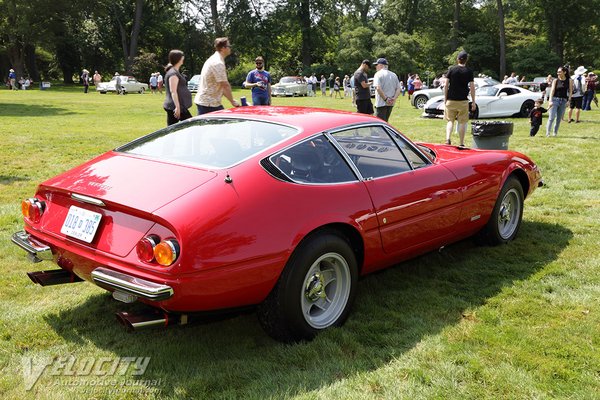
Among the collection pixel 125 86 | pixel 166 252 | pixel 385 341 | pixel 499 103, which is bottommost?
pixel 385 341

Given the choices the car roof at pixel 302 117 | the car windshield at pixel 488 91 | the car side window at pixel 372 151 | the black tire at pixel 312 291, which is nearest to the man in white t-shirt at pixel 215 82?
the car roof at pixel 302 117

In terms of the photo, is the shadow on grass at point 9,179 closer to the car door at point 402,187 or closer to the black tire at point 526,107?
the car door at point 402,187

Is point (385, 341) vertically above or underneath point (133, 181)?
underneath

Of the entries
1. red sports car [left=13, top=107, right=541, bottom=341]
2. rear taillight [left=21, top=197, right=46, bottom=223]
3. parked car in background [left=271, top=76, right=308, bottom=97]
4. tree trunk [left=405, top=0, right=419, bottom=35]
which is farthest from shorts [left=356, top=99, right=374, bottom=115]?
tree trunk [left=405, top=0, right=419, bottom=35]

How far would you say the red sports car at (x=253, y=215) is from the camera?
279 centimetres

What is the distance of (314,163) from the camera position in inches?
139

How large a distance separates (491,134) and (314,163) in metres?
5.67

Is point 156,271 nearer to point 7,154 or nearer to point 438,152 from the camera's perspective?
point 438,152

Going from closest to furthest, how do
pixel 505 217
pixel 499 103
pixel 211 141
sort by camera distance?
pixel 211 141 < pixel 505 217 < pixel 499 103

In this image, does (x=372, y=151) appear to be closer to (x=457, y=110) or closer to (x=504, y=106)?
(x=457, y=110)

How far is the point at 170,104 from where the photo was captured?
758cm

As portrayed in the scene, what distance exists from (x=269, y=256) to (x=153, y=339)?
38.8 inches

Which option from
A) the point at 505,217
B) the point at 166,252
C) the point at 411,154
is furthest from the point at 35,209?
the point at 505,217

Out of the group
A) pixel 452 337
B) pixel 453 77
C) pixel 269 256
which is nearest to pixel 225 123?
pixel 269 256
